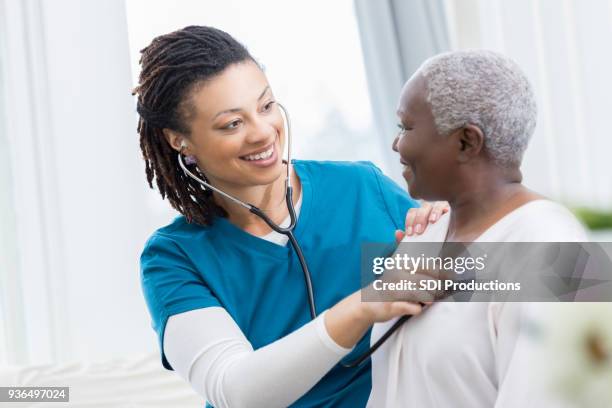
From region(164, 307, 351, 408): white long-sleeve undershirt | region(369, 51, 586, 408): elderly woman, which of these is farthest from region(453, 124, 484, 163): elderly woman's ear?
region(164, 307, 351, 408): white long-sleeve undershirt

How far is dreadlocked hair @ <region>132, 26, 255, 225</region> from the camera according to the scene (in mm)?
1337

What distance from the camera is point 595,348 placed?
298mm

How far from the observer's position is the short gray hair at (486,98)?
0.93m

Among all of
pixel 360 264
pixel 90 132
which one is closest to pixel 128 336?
pixel 90 132

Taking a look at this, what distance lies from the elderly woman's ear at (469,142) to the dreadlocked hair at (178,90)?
526 millimetres

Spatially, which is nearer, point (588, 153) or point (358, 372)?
point (358, 372)

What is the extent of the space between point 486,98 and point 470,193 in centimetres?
13

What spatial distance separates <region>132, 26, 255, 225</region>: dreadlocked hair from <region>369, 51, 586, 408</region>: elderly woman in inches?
18.1

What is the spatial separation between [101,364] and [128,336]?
3.57ft

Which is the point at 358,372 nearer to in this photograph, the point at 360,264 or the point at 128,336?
the point at 360,264

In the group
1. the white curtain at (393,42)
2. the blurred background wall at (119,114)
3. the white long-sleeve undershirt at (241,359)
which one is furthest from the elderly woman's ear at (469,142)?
the white curtain at (393,42)

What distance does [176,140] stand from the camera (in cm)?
143

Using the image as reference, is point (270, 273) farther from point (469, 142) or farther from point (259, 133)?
point (469, 142)

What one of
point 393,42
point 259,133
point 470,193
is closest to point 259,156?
point 259,133
